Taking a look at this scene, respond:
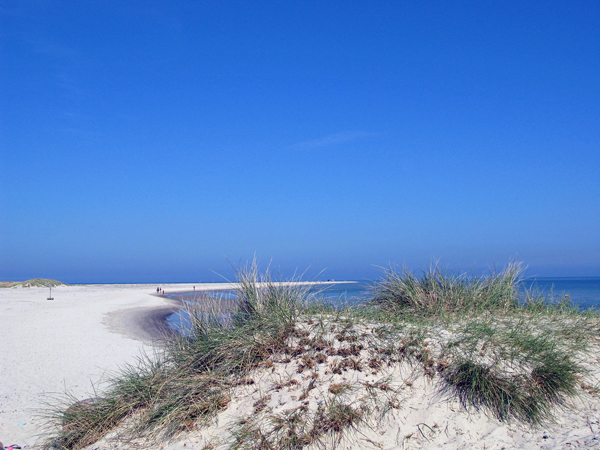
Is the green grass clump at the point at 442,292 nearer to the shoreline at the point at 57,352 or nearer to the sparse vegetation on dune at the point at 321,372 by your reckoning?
the sparse vegetation on dune at the point at 321,372

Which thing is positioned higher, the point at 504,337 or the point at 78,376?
the point at 504,337

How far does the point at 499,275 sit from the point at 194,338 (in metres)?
6.30

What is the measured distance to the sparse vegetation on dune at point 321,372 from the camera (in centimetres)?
452

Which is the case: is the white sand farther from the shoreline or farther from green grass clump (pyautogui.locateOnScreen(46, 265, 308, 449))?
green grass clump (pyautogui.locateOnScreen(46, 265, 308, 449))

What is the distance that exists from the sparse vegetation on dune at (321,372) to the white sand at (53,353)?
140 cm

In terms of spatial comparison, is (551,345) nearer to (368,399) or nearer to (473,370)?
(473,370)

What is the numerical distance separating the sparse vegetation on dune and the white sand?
4.58 ft

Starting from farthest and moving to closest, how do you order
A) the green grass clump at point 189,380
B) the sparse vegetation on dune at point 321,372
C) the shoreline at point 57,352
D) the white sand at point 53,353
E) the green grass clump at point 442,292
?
the white sand at point 53,353, the shoreline at point 57,352, the green grass clump at point 442,292, the green grass clump at point 189,380, the sparse vegetation on dune at point 321,372

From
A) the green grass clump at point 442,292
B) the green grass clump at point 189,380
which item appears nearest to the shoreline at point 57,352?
the green grass clump at point 189,380

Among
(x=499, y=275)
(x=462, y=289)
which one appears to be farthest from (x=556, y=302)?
(x=462, y=289)

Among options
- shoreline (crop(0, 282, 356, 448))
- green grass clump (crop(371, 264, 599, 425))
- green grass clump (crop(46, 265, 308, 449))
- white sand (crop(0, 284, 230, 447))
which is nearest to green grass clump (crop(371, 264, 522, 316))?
green grass clump (crop(371, 264, 599, 425))

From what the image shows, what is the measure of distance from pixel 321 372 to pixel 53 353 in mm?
13751

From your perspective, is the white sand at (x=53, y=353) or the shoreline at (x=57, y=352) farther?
the white sand at (x=53, y=353)

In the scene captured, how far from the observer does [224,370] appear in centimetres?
550
